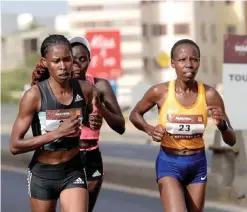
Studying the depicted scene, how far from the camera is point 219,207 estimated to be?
11602 millimetres

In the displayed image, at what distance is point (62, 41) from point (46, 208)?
1.14 m

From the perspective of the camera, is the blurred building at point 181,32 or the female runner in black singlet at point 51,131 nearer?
the female runner in black singlet at point 51,131

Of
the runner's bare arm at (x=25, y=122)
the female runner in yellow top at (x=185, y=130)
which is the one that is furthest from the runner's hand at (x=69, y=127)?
the female runner in yellow top at (x=185, y=130)

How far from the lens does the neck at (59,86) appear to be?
660 cm

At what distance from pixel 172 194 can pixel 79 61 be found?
1346 mm

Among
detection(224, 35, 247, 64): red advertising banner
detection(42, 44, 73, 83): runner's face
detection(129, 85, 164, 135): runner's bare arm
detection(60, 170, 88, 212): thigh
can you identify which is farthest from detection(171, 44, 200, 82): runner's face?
detection(224, 35, 247, 64): red advertising banner

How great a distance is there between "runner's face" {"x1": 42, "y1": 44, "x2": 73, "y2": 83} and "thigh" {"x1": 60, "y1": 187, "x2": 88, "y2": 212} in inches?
29.6

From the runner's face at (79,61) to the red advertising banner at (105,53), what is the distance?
30.6m

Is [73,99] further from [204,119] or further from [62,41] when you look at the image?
[204,119]

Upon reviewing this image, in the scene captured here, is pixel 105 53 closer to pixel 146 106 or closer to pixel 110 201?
pixel 110 201

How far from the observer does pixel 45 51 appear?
21.8ft

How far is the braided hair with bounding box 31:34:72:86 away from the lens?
21.6 ft

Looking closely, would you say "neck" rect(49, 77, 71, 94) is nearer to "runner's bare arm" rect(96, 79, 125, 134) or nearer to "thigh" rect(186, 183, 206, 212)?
"runner's bare arm" rect(96, 79, 125, 134)

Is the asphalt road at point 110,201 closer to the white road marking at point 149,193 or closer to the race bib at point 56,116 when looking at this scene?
the white road marking at point 149,193
